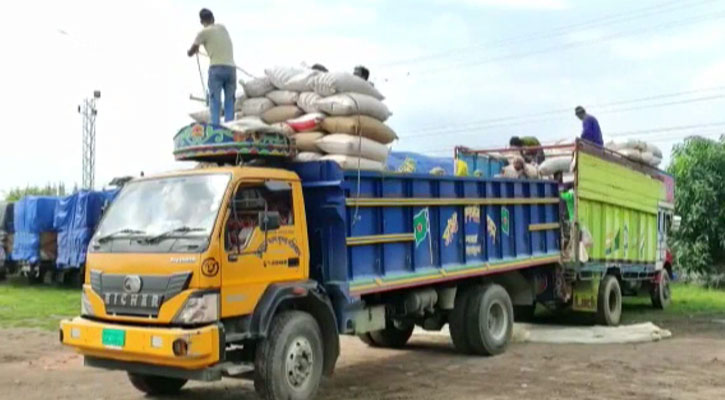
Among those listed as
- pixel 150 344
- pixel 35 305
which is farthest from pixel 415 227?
pixel 35 305

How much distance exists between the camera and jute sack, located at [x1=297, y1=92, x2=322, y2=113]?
26.1 ft

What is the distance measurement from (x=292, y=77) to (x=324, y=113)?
0.58m

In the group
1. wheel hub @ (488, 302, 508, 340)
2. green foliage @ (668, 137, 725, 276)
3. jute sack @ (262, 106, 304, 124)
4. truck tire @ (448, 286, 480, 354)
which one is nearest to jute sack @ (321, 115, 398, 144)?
jute sack @ (262, 106, 304, 124)

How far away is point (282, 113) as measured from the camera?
8.08 metres

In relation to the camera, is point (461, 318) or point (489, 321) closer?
point (461, 318)

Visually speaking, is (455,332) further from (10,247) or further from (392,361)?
(10,247)

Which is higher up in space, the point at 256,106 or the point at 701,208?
the point at 256,106

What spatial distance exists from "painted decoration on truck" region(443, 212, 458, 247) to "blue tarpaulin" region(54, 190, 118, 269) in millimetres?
11419

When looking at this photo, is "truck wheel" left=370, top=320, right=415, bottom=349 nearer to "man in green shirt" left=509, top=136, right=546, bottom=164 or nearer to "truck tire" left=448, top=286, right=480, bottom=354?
"truck tire" left=448, top=286, right=480, bottom=354

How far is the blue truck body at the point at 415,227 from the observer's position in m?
7.44

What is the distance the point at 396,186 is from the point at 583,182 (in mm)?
4828

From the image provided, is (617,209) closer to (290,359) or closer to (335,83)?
(335,83)

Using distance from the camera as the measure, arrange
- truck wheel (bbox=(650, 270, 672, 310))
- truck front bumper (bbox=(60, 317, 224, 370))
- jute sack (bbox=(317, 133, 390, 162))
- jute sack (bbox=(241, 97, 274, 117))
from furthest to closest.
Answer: truck wheel (bbox=(650, 270, 672, 310))
jute sack (bbox=(241, 97, 274, 117))
jute sack (bbox=(317, 133, 390, 162))
truck front bumper (bbox=(60, 317, 224, 370))

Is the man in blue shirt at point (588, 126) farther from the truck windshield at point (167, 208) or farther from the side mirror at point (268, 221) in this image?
the truck windshield at point (167, 208)
